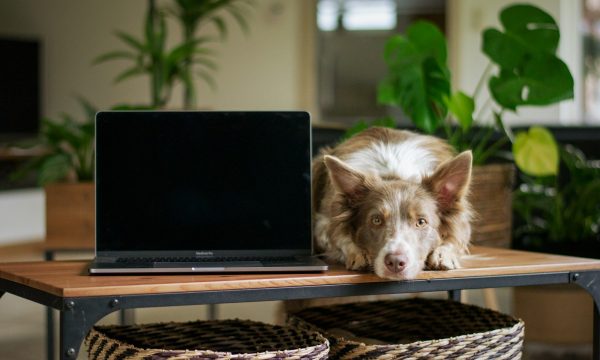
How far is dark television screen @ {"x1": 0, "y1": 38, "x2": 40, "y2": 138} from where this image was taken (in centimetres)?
735

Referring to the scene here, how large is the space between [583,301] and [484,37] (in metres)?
1.08

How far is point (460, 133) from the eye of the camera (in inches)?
119

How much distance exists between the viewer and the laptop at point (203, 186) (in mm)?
1899

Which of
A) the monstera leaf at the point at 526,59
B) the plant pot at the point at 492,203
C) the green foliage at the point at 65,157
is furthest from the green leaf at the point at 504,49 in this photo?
the green foliage at the point at 65,157

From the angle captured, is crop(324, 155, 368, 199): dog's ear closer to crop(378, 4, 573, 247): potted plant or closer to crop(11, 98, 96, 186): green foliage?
crop(378, 4, 573, 247): potted plant

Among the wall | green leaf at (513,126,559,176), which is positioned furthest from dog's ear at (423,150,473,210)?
the wall

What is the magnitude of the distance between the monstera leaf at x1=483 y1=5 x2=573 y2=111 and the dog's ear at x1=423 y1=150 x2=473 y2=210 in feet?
2.61

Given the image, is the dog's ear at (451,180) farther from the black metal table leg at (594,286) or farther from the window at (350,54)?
the window at (350,54)

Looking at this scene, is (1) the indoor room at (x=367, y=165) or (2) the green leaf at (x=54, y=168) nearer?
(1) the indoor room at (x=367, y=165)

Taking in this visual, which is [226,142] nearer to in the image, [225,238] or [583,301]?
[225,238]

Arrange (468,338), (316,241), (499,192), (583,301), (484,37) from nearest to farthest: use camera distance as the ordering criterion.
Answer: (468,338), (316,241), (484,37), (499,192), (583,301)

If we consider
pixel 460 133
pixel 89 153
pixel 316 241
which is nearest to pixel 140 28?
pixel 89 153

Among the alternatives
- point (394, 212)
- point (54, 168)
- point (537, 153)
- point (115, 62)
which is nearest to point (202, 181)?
point (394, 212)

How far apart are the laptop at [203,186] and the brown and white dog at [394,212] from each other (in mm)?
76
